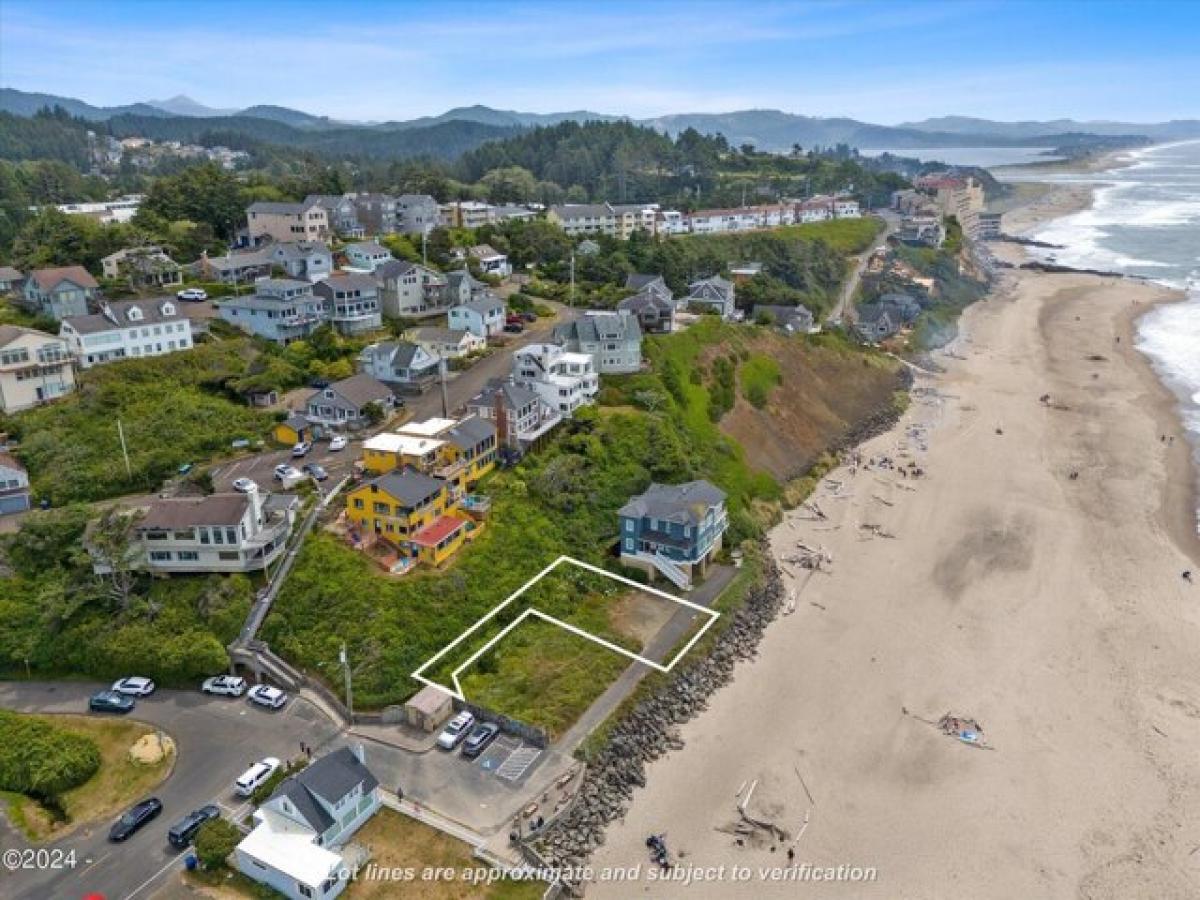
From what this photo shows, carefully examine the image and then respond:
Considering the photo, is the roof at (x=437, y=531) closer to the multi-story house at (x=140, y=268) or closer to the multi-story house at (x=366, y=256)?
the multi-story house at (x=366, y=256)

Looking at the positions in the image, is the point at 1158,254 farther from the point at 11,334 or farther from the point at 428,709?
the point at 11,334

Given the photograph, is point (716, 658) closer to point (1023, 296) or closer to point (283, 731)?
point (283, 731)

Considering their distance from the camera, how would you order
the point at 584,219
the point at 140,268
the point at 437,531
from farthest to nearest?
the point at 584,219
the point at 140,268
the point at 437,531

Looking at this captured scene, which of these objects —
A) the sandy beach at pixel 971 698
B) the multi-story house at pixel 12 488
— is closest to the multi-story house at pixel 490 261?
the sandy beach at pixel 971 698

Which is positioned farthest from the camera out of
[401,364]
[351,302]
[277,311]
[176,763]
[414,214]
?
[414,214]

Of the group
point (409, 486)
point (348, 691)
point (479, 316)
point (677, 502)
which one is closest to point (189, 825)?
point (348, 691)

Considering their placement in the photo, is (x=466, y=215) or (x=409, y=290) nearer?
(x=409, y=290)

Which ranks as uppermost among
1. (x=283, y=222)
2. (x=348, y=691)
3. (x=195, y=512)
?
(x=283, y=222)

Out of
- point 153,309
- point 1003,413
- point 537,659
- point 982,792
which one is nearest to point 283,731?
point 537,659
